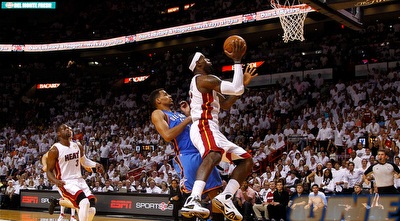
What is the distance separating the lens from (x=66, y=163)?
28.4ft

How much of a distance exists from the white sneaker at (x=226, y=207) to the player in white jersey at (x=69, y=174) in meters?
3.67

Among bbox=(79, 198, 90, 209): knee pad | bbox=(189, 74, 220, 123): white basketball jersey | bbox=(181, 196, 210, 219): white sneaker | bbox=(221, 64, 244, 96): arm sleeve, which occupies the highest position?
bbox=(221, 64, 244, 96): arm sleeve

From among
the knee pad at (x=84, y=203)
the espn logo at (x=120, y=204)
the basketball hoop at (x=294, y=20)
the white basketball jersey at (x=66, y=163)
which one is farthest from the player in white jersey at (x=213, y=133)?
the espn logo at (x=120, y=204)

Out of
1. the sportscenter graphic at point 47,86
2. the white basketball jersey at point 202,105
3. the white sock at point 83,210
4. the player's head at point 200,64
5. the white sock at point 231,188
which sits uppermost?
the sportscenter graphic at point 47,86

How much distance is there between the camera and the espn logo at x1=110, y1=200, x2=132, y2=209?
16859mm

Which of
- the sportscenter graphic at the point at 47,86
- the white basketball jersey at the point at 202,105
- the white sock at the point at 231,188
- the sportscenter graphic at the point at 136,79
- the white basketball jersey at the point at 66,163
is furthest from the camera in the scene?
the sportscenter graphic at the point at 47,86

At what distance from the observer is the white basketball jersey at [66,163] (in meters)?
8.63

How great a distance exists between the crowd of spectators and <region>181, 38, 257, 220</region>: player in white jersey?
7.15 m

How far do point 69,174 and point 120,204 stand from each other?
28.4 feet

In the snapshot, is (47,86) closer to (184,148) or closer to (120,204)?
(120,204)

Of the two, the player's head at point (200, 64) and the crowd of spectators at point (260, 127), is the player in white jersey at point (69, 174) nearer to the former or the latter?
the player's head at point (200, 64)

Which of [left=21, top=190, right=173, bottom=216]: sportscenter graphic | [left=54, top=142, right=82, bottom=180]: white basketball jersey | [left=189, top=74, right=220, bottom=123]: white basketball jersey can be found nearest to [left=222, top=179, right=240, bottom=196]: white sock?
[left=189, top=74, right=220, bottom=123]: white basketball jersey

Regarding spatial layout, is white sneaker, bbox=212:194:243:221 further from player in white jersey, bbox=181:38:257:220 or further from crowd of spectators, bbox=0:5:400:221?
crowd of spectators, bbox=0:5:400:221

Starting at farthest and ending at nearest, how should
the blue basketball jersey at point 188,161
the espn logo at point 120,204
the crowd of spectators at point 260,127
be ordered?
the espn logo at point 120,204 < the crowd of spectators at point 260,127 < the blue basketball jersey at point 188,161
